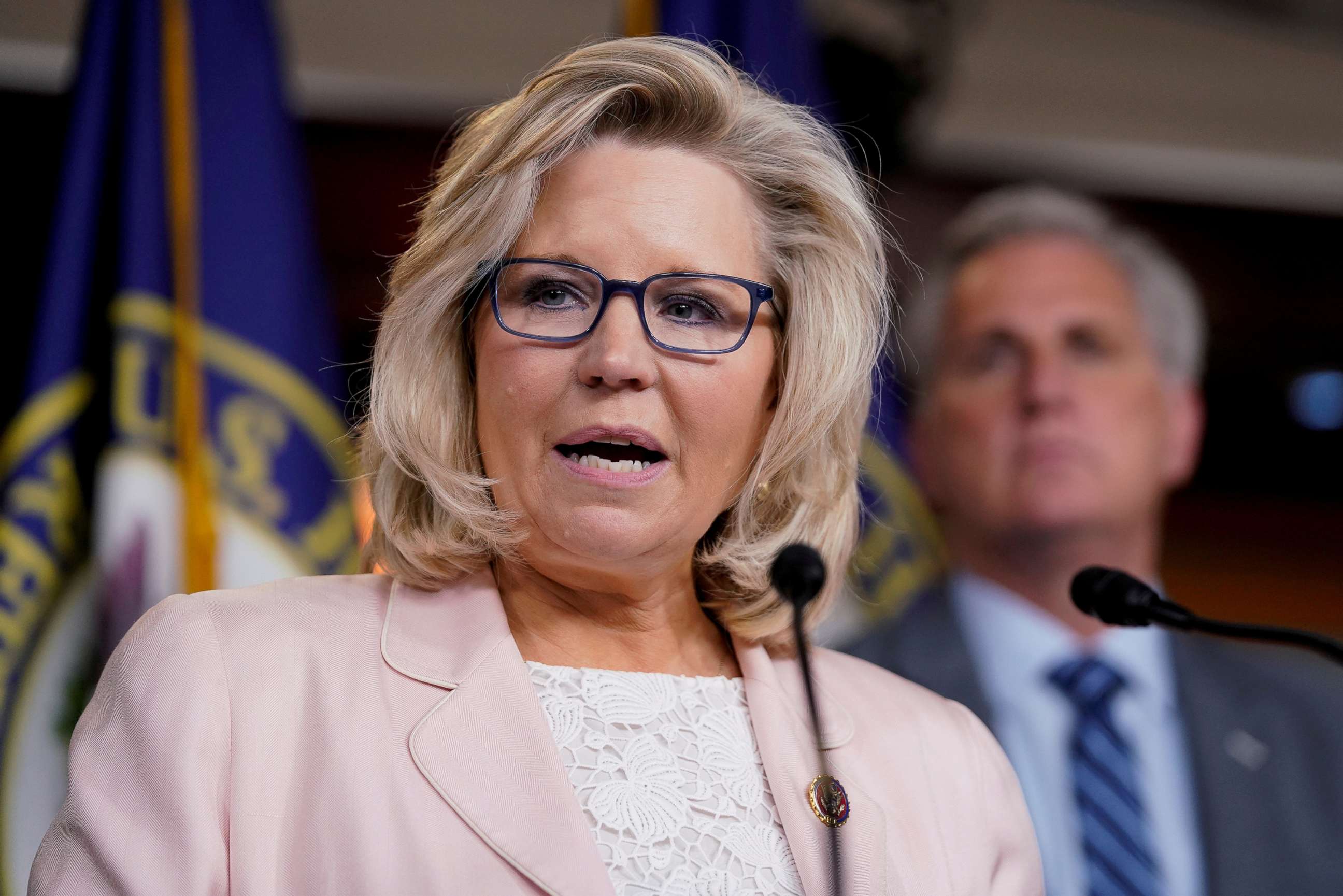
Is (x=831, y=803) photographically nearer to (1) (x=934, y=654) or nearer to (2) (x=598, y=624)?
(2) (x=598, y=624)

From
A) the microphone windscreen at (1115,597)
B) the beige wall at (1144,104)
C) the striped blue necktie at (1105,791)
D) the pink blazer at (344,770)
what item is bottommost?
the striped blue necktie at (1105,791)

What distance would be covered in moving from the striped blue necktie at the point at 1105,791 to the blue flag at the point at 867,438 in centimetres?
39

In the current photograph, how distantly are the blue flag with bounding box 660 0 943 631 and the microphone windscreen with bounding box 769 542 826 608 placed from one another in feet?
4.94

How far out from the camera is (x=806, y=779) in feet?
4.85

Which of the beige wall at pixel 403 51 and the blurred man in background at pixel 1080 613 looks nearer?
the blurred man in background at pixel 1080 613

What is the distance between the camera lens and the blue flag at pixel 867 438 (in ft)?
9.30

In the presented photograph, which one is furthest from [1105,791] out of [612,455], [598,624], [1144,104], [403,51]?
[403,51]

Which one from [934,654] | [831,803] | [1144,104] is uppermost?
[1144,104]

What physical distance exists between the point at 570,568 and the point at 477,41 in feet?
8.59

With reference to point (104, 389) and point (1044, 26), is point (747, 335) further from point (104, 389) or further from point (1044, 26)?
point (1044, 26)

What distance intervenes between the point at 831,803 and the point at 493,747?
0.36 metres

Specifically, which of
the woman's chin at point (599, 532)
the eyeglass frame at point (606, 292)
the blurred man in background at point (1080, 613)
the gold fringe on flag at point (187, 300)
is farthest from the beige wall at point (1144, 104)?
the woman's chin at point (599, 532)

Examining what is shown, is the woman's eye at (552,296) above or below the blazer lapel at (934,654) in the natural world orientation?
above

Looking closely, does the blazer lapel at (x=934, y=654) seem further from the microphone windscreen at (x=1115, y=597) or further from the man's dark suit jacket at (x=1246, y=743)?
the microphone windscreen at (x=1115, y=597)
